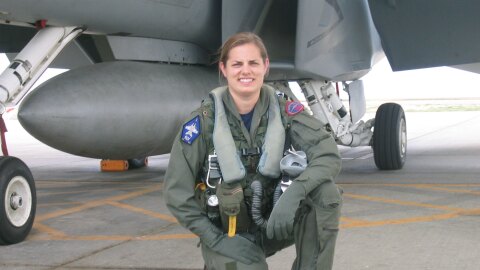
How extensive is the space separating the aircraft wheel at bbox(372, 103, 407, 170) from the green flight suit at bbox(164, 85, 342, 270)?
605 centimetres

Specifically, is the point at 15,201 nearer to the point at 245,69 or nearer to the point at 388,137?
the point at 245,69

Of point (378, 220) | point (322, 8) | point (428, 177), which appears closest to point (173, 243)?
point (378, 220)

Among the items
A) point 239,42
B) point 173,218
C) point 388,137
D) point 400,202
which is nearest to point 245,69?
point 239,42

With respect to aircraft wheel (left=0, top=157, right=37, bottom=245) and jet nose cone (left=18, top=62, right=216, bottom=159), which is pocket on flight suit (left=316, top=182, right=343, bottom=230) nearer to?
aircraft wheel (left=0, top=157, right=37, bottom=245)

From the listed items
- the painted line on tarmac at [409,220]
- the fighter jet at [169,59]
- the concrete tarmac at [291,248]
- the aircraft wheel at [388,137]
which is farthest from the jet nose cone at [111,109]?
the aircraft wheel at [388,137]

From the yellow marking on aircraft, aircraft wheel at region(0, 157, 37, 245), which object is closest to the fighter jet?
aircraft wheel at region(0, 157, 37, 245)

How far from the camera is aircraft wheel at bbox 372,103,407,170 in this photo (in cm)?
848

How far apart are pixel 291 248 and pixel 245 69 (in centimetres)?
222

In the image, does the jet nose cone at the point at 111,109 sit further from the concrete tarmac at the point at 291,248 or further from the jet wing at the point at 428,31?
the jet wing at the point at 428,31

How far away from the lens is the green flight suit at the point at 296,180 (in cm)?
247

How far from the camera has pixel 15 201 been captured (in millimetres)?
5020

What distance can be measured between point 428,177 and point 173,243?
156 inches

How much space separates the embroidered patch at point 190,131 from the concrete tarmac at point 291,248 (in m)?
1.77

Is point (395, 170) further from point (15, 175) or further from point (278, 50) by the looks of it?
point (15, 175)
